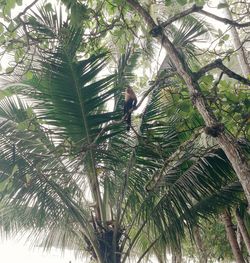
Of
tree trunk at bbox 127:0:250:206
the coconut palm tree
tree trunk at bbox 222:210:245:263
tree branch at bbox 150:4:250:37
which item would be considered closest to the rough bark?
the coconut palm tree

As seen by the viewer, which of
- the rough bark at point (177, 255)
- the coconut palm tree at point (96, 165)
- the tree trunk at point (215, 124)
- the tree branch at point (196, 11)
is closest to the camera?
the tree trunk at point (215, 124)

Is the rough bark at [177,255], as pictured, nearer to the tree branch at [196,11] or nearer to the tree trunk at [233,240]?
the tree trunk at [233,240]

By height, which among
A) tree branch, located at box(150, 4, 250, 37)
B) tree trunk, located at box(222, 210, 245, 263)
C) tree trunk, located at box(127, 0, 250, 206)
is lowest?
tree trunk, located at box(127, 0, 250, 206)

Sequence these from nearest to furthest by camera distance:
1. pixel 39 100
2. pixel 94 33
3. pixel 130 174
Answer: pixel 94 33 < pixel 39 100 < pixel 130 174

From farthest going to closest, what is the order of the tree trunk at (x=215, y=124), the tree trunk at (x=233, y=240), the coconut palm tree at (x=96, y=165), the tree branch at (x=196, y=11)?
the tree trunk at (x=233, y=240) < the coconut palm tree at (x=96, y=165) < the tree branch at (x=196, y=11) < the tree trunk at (x=215, y=124)

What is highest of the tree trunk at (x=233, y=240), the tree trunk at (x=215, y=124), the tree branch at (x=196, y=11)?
the tree trunk at (x=233, y=240)

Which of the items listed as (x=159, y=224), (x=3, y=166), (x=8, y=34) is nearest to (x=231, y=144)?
Answer: (x=8, y=34)

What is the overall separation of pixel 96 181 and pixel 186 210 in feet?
3.16

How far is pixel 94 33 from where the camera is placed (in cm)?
284

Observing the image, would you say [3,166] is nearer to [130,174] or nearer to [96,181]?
[96,181]

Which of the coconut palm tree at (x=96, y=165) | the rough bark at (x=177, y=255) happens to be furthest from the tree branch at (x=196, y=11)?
the rough bark at (x=177, y=255)

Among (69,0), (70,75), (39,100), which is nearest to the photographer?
(69,0)

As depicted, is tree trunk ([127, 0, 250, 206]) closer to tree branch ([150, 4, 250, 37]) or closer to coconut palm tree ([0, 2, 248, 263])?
tree branch ([150, 4, 250, 37])

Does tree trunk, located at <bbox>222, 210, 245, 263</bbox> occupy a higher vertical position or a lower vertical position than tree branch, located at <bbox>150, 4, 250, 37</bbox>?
higher
